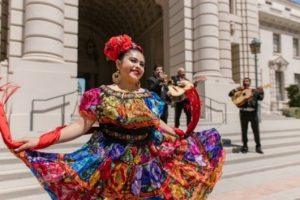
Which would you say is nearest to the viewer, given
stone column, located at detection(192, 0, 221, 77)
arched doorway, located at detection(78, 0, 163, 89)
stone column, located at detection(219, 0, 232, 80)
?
stone column, located at detection(192, 0, 221, 77)

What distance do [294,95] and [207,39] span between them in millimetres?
14527

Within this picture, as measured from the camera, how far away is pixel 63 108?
36.2 ft

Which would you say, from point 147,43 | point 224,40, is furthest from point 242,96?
point 147,43

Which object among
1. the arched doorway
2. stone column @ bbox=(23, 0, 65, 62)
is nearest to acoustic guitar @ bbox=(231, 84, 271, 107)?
stone column @ bbox=(23, 0, 65, 62)

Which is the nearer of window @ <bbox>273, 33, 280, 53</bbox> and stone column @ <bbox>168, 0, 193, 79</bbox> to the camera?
stone column @ <bbox>168, 0, 193, 79</bbox>

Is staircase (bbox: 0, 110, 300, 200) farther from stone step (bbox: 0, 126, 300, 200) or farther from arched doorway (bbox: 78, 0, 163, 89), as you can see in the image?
arched doorway (bbox: 78, 0, 163, 89)

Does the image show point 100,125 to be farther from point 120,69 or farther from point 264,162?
point 264,162

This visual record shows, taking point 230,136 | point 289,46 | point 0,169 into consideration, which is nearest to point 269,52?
point 289,46

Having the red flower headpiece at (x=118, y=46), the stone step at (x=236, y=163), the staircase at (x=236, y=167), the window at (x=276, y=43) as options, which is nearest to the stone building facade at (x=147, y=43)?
the window at (x=276, y=43)

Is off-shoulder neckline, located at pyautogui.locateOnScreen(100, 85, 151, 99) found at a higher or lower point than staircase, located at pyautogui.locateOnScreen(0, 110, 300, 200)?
higher

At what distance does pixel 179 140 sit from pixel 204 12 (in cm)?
1384

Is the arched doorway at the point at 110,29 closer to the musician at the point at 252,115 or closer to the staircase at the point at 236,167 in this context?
the staircase at the point at 236,167

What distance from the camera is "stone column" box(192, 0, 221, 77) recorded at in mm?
15562

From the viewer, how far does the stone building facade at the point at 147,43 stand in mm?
10555
